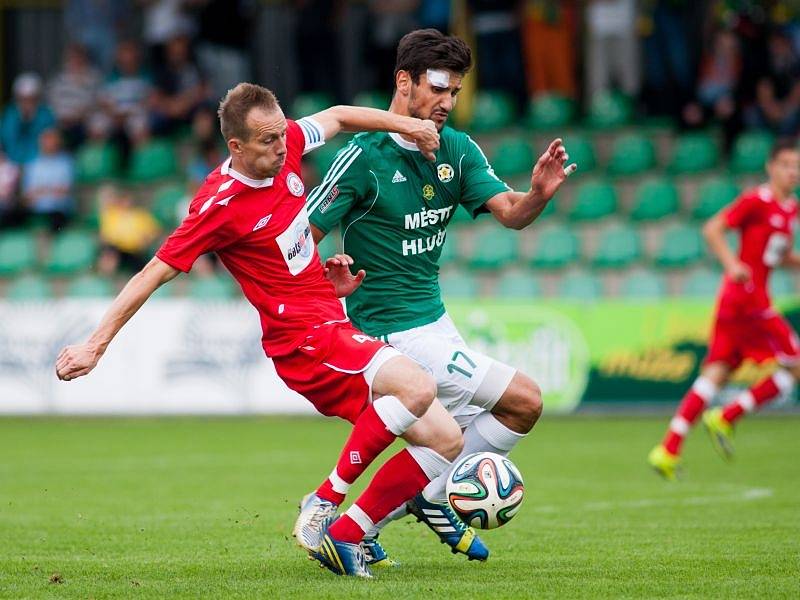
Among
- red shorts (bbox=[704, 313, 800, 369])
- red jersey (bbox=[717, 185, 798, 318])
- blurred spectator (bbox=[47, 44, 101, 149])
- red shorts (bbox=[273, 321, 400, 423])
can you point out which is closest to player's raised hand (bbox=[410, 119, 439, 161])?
red shorts (bbox=[273, 321, 400, 423])

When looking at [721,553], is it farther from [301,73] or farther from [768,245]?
[301,73]

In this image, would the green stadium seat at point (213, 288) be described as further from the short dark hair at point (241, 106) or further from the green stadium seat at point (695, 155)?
the short dark hair at point (241, 106)

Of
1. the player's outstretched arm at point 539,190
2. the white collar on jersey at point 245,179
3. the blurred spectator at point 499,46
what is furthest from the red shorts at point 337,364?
the blurred spectator at point 499,46

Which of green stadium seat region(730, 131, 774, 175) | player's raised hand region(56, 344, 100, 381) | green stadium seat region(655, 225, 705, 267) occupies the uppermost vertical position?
player's raised hand region(56, 344, 100, 381)

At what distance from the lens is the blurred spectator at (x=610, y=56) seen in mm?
20641

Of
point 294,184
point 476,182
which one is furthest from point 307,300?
point 476,182

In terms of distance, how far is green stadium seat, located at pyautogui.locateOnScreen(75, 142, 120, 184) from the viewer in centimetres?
2045

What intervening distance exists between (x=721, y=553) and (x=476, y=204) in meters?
2.00

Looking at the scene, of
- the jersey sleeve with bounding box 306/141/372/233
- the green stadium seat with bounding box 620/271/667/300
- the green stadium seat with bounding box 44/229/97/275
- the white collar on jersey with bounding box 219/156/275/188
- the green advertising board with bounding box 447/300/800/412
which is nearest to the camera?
the white collar on jersey with bounding box 219/156/275/188

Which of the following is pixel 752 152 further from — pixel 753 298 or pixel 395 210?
pixel 395 210

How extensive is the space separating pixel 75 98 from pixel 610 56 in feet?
25.4

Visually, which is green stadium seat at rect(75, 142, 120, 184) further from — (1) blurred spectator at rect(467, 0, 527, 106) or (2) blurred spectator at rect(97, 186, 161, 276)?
(1) blurred spectator at rect(467, 0, 527, 106)

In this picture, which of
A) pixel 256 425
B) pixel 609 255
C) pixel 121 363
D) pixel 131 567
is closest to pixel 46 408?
pixel 121 363

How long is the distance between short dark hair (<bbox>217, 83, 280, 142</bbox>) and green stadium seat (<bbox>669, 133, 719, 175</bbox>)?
13265 mm
